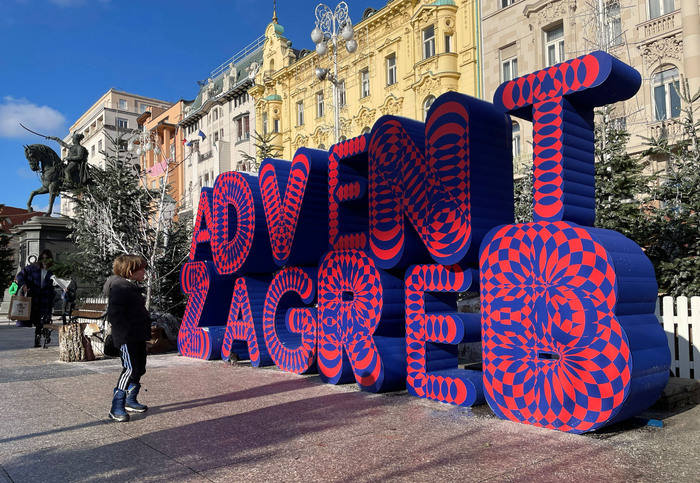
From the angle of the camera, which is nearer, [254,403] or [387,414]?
[387,414]

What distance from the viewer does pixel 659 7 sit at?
17.1 metres

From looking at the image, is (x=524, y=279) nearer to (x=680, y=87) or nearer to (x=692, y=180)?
(x=692, y=180)

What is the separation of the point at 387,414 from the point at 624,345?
218 centimetres

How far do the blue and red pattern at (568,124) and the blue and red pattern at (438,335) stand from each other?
45.0 inches

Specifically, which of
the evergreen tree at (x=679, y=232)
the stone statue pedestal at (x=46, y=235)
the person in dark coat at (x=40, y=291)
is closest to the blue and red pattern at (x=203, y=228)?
the person in dark coat at (x=40, y=291)

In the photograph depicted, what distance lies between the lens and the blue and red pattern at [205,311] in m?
9.93

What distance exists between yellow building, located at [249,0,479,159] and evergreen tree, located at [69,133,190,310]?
318 inches

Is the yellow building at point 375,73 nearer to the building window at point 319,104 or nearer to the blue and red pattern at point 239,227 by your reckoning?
the building window at point 319,104

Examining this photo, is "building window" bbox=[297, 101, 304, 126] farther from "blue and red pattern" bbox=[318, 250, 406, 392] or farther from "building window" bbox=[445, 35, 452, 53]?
"blue and red pattern" bbox=[318, 250, 406, 392]

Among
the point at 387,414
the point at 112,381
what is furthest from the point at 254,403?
the point at 112,381

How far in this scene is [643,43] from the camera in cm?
1702

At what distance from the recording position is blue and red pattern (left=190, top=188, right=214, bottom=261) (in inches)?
408

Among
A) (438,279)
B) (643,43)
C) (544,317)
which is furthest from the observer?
(643,43)

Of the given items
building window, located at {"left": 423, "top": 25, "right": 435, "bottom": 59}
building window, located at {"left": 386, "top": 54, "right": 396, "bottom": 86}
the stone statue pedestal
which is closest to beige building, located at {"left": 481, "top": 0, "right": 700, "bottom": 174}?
building window, located at {"left": 423, "top": 25, "right": 435, "bottom": 59}
